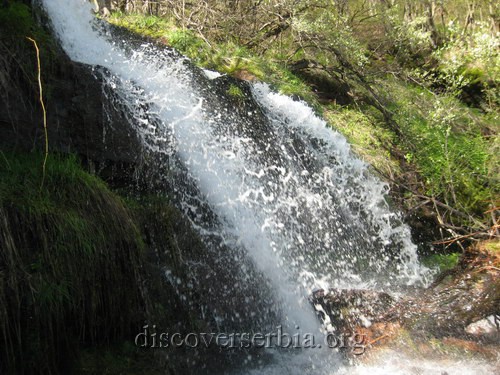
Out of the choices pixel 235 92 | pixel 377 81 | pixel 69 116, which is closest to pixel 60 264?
pixel 69 116

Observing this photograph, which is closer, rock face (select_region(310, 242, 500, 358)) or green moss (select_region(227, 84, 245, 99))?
rock face (select_region(310, 242, 500, 358))

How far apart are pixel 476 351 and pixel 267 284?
2.11 metres

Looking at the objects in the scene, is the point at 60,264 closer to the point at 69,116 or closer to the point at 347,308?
the point at 69,116

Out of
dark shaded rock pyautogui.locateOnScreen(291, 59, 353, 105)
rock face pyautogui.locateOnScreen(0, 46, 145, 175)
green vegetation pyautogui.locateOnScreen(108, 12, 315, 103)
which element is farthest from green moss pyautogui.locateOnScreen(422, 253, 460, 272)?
rock face pyautogui.locateOnScreen(0, 46, 145, 175)

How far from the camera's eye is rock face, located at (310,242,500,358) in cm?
424

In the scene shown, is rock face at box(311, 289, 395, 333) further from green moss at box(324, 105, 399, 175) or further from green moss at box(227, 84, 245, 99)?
green moss at box(227, 84, 245, 99)

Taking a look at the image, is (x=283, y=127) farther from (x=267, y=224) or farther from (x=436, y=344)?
(x=436, y=344)

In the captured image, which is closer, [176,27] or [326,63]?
[176,27]

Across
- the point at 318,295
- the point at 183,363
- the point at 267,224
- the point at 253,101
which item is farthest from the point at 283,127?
the point at 183,363

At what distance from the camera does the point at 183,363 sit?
350cm

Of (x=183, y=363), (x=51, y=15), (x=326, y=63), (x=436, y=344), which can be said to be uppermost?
(x=326, y=63)

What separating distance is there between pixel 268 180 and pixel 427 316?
95.4 inches

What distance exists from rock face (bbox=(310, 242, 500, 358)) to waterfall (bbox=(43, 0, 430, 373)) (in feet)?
1.14

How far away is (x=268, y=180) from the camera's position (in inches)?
218
